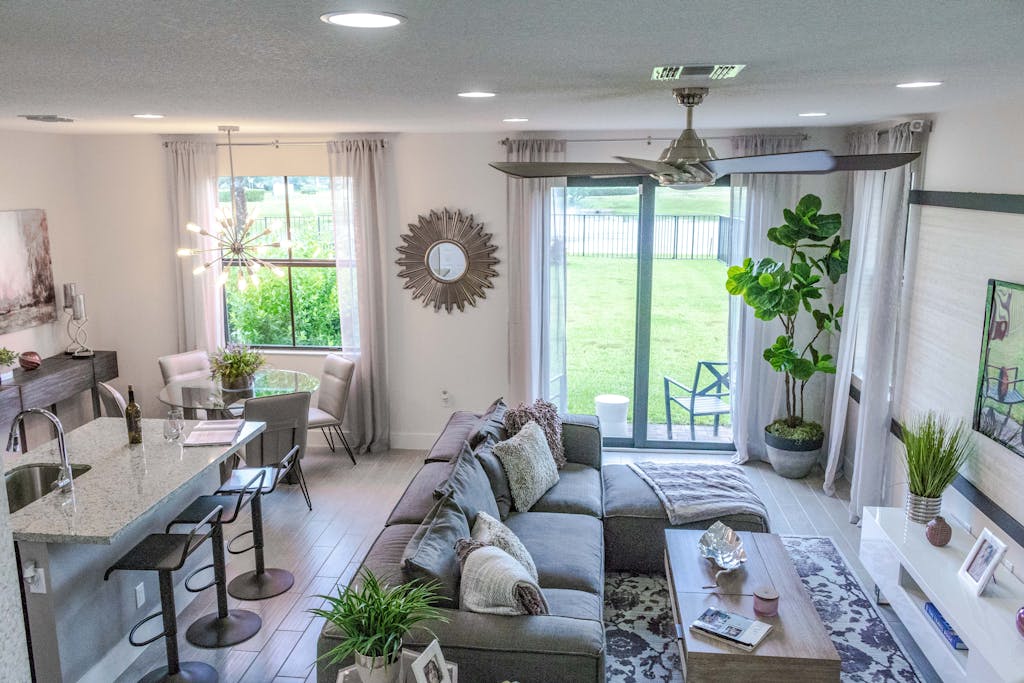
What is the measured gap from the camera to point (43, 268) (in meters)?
6.46

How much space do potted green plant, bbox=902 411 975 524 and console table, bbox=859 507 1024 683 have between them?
11 centimetres

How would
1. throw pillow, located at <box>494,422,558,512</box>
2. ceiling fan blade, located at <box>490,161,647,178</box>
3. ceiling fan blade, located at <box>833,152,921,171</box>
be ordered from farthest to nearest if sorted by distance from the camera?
throw pillow, located at <box>494,422,558,512</box>
ceiling fan blade, located at <box>490,161,647,178</box>
ceiling fan blade, located at <box>833,152,921,171</box>

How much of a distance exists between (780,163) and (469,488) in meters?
2.08

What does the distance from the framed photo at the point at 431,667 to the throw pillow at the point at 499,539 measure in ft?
3.17

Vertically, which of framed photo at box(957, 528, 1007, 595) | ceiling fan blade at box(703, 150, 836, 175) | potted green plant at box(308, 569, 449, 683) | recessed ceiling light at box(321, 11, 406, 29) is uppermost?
recessed ceiling light at box(321, 11, 406, 29)

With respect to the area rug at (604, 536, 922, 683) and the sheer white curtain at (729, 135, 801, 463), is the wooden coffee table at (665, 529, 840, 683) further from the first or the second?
the sheer white curtain at (729, 135, 801, 463)

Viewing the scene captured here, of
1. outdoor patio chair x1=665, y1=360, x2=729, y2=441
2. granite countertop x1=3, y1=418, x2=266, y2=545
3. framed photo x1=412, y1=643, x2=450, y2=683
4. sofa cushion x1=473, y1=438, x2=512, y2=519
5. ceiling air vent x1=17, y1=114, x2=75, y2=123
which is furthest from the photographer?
outdoor patio chair x1=665, y1=360, x2=729, y2=441

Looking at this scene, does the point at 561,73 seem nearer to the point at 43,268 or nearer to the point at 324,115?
the point at 324,115

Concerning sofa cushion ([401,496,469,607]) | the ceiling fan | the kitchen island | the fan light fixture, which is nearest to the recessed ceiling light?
the ceiling fan

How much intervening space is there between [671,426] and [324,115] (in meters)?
4.01

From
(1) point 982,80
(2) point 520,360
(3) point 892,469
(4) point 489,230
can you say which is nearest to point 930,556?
(3) point 892,469

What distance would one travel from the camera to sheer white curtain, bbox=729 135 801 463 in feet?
20.3

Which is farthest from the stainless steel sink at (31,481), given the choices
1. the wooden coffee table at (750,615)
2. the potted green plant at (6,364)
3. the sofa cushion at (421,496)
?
the wooden coffee table at (750,615)

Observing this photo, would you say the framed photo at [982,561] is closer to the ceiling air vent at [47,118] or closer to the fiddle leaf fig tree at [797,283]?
the fiddle leaf fig tree at [797,283]
